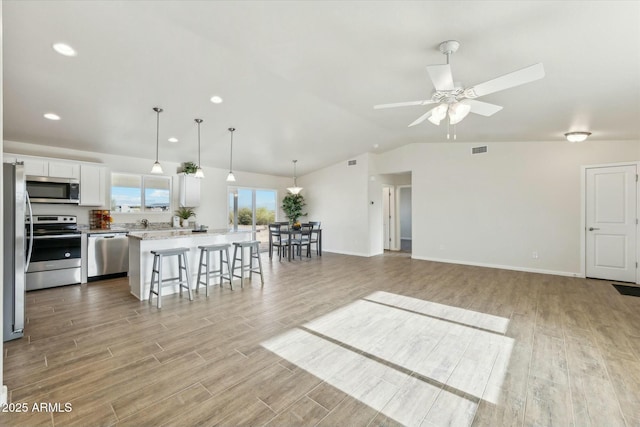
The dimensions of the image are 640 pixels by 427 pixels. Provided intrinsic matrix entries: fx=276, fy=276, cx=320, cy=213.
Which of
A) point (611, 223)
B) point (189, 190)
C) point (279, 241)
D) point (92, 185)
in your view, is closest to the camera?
point (611, 223)

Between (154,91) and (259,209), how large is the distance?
5.49 meters

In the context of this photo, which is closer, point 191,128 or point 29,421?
point 29,421

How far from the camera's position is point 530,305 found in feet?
12.6

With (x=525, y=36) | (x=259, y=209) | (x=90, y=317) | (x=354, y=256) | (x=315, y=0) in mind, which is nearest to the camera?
(x=315, y=0)

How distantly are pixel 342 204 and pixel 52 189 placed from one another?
6508 mm

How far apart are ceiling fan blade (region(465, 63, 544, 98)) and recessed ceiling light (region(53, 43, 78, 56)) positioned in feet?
13.0

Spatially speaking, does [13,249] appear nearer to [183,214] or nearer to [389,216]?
[183,214]

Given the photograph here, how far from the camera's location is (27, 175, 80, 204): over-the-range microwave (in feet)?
15.1

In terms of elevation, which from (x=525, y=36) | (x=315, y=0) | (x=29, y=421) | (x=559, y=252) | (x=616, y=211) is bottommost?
(x=29, y=421)

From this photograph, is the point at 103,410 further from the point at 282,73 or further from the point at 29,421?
the point at 282,73

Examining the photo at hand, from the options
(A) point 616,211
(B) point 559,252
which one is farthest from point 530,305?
(A) point 616,211

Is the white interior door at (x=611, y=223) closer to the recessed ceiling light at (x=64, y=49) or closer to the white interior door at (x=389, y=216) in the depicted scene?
the white interior door at (x=389, y=216)

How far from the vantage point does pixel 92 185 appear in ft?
17.3

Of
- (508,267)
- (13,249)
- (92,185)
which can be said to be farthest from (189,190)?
(508,267)
